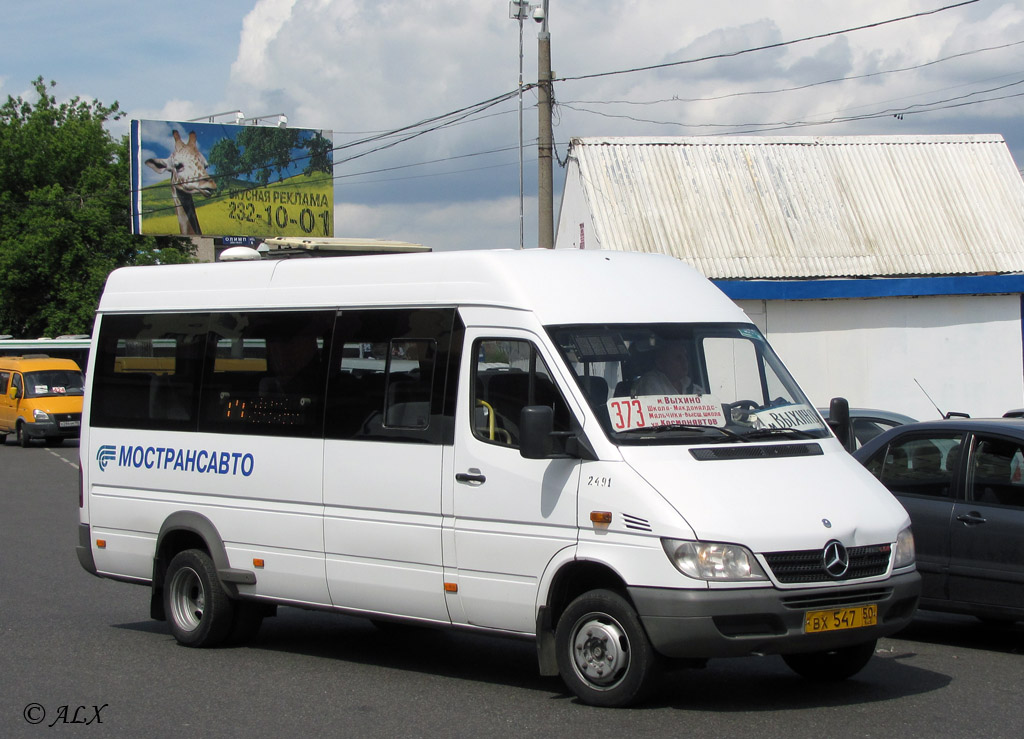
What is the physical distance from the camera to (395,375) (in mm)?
7828

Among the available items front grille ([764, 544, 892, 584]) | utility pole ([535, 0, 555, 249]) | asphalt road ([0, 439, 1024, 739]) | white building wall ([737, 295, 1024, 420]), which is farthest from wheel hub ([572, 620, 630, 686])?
white building wall ([737, 295, 1024, 420])

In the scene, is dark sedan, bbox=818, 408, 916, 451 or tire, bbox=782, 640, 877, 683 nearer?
tire, bbox=782, 640, 877, 683

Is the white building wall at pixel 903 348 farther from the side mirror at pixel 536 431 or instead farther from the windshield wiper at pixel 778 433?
the side mirror at pixel 536 431

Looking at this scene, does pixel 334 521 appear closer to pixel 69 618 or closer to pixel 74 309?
pixel 69 618

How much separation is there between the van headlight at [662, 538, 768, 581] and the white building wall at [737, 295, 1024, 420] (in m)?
18.0

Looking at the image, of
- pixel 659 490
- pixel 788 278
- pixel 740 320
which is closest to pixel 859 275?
pixel 788 278

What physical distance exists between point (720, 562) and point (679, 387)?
1.18 meters

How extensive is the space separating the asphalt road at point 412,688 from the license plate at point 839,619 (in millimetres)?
476

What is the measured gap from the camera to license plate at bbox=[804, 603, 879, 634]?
6363 mm

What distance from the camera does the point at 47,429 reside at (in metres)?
32.6

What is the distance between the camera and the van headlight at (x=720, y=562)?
20.6ft

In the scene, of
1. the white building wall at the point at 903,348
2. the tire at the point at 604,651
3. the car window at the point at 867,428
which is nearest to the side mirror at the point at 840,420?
the tire at the point at 604,651

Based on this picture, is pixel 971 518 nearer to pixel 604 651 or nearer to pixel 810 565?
pixel 810 565

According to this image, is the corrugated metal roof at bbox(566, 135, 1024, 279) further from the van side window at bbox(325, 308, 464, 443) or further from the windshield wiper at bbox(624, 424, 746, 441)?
the windshield wiper at bbox(624, 424, 746, 441)
